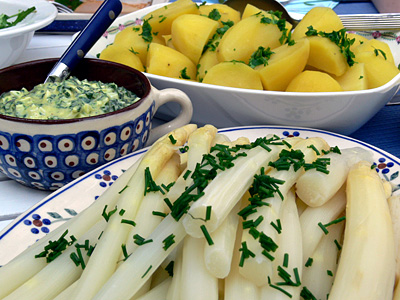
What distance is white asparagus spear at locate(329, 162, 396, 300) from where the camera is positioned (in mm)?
670

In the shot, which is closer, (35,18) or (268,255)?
(268,255)

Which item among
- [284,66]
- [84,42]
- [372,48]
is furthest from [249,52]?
[84,42]

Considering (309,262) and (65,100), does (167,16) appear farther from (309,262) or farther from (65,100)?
(309,262)

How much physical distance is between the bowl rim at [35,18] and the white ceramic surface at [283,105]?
47 cm

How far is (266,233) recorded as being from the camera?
2.33ft

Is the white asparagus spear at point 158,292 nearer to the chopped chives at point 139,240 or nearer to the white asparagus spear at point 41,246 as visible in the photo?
the chopped chives at point 139,240

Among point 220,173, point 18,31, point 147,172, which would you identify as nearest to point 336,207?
point 220,173

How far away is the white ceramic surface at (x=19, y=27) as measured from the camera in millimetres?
1528

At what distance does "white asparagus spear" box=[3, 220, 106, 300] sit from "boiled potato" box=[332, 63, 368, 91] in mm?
844

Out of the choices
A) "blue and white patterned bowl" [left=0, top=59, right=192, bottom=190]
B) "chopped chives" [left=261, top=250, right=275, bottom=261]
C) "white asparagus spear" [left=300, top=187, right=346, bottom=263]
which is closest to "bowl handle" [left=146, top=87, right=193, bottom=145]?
"blue and white patterned bowl" [left=0, top=59, right=192, bottom=190]

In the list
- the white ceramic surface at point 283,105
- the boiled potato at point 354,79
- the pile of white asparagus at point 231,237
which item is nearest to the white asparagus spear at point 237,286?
the pile of white asparagus at point 231,237

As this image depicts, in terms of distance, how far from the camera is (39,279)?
752 millimetres

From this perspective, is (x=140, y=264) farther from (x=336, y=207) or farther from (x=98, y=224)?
(x=336, y=207)

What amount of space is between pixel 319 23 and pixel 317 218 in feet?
2.85
